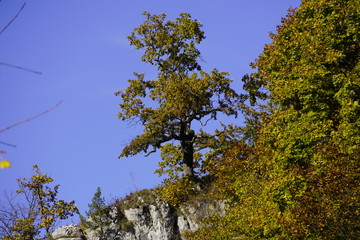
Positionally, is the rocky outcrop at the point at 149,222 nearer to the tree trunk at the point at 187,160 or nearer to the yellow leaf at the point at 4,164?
the tree trunk at the point at 187,160

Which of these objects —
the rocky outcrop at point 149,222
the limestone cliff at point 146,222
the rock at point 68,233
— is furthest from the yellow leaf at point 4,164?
the rock at point 68,233

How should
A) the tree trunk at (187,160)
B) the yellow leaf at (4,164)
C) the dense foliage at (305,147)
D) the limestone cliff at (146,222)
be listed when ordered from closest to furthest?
the yellow leaf at (4,164)
the dense foliage at (305,147)
the limestone cliff at (146,222)
the tree trunk at (187,160)

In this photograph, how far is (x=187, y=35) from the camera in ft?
107

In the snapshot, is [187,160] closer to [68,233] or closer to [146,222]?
[146,222]

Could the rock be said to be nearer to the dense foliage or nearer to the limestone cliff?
the limestone cliff

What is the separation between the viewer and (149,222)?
2709 cm

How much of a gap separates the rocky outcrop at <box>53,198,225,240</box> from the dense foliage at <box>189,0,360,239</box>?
3.89m

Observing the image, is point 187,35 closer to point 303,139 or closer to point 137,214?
point 137,214

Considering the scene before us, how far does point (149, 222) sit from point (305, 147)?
11097 mm

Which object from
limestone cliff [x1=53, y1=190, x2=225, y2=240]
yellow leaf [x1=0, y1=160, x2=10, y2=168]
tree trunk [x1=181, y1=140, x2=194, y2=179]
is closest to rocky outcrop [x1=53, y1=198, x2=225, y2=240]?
limestone cliff [x1=53, y1=190, x2=225, y2=240]

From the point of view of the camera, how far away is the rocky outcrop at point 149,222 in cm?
2631

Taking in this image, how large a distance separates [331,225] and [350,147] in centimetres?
373

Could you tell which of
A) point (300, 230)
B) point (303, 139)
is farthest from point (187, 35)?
point (300, 230)

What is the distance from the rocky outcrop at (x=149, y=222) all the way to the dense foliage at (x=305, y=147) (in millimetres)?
3889
